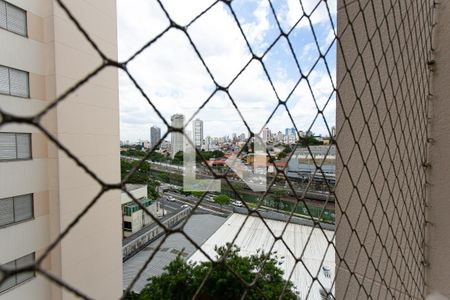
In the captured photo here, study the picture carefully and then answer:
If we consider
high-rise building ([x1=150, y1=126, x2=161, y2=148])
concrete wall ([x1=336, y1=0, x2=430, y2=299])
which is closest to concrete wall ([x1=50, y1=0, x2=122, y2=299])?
high-rise building ([x1=150, y1=126, x2=161, y2=148])

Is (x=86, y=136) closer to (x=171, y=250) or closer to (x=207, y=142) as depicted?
(x=207, y=142)

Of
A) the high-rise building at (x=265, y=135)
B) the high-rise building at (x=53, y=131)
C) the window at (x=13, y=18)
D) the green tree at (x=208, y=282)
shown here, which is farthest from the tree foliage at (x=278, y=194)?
the window at (x=13, y=18)

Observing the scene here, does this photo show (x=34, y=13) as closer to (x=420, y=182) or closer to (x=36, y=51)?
(x=36, y=51)

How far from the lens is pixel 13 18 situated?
2025 millimetres

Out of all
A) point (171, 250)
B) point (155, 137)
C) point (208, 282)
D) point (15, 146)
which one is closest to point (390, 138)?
point (155, 137)

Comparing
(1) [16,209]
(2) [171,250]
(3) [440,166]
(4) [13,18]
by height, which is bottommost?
(2) [171,250]

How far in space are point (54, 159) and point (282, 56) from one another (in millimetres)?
2305

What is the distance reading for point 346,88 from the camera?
2.09 feet

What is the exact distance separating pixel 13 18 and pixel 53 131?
2.70ft

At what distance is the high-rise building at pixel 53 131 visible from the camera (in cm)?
204

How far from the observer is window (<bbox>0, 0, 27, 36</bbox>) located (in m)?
1.95

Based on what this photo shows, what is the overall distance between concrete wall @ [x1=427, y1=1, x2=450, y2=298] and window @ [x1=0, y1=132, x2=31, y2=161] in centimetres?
241

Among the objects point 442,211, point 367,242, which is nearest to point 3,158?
point 367,242

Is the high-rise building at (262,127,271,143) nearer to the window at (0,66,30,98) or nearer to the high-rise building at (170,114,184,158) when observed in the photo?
the high-rise building at (170,114,184,158)
